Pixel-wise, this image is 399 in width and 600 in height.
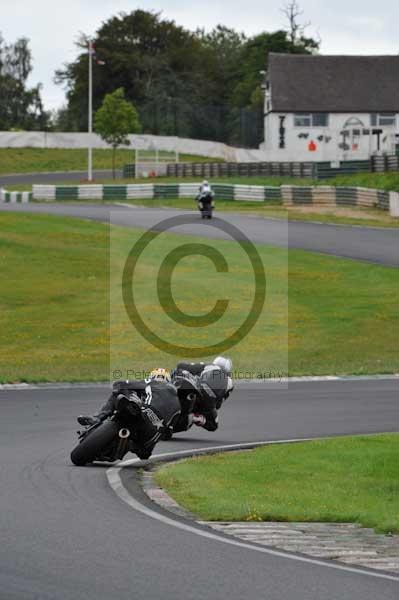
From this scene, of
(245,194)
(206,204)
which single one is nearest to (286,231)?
(206,204)

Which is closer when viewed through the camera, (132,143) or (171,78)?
(132,143)

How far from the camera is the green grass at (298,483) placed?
10133 mm

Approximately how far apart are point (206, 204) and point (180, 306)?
59.0 ft

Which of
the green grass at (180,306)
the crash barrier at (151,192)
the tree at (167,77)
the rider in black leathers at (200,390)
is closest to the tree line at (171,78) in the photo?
the tree at (167,77)

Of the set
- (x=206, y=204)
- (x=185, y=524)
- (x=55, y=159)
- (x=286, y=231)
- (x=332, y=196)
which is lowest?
(x=185, y=524)

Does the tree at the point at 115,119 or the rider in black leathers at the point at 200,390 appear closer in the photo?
the rider in black leathers at the point at 200,390

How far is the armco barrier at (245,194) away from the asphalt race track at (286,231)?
19.5ft

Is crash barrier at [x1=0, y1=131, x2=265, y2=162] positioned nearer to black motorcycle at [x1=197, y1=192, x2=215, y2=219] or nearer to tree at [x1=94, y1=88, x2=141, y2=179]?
tree at [x1=94, y1=88, x2=141, y2=179]

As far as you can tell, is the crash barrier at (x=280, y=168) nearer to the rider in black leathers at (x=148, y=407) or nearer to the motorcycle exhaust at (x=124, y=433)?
the rider in black leathers at (x=148, y=407)

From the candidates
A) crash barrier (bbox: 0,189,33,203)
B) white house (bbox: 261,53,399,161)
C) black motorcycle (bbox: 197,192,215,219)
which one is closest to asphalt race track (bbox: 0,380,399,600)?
black motorcycle (bbox: 197,192,215,219)

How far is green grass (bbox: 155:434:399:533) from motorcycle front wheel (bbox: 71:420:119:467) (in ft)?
2.02

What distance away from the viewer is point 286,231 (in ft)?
153

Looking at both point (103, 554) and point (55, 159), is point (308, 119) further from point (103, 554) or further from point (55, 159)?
point (103, 554)

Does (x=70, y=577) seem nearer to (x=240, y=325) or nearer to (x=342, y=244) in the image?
(x=240, y=325)
